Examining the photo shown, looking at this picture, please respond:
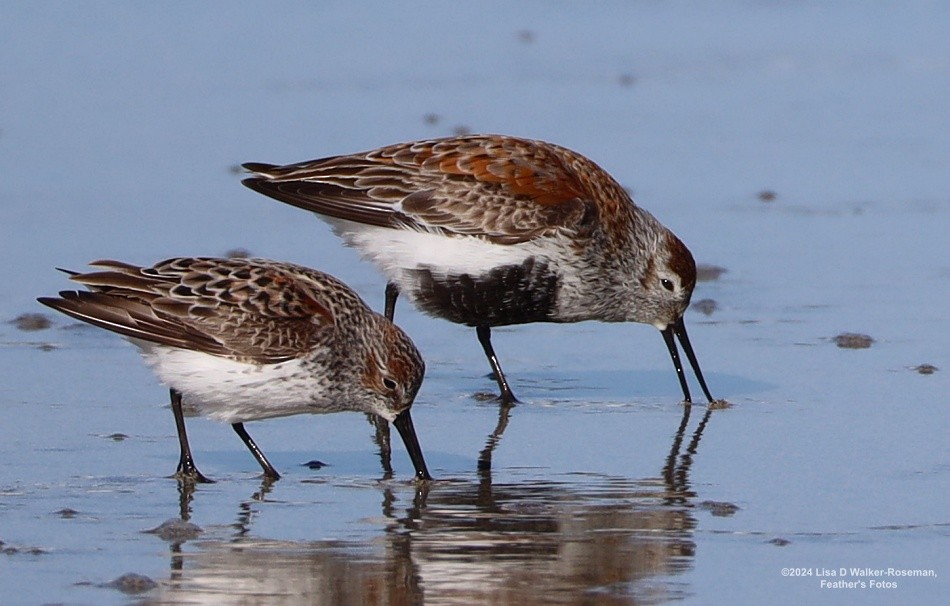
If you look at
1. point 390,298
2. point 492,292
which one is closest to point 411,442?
point 492,292

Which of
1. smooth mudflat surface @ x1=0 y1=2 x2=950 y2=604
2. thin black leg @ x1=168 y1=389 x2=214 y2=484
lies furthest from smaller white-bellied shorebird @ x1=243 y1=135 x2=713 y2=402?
thin black leg @ x1=168 y1=389 x2=214 y2=484

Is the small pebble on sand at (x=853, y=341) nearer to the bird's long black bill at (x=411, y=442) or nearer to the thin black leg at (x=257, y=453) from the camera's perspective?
the bird's long black bill at (x=411, y=442)

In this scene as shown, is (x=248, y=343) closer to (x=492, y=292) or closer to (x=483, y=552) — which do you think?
(x=483, y=552)

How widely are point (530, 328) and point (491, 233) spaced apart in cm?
133

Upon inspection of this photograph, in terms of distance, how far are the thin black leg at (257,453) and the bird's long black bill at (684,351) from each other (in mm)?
2298

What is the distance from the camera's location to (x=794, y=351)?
9.62 m

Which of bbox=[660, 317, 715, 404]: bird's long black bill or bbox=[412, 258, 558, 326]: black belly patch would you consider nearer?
bbox=[660, 317, 715, 404]: bird's long black bill

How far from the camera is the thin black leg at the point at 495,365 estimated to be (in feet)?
29.5

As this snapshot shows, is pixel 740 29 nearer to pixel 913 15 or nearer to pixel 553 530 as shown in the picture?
pixel 913 15

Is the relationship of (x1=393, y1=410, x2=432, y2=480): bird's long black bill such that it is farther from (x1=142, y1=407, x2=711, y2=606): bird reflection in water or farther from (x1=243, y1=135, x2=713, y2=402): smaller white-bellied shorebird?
(x1=243, y1=135, x2=713, y2=402): smaller white-bellied shorebird

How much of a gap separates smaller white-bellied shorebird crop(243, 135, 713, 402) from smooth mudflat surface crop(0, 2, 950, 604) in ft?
1.17

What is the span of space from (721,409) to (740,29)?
9.24 metres

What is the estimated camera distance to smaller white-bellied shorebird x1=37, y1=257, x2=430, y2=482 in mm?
7438

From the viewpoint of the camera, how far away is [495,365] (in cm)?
914
